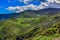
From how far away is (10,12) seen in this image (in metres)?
10.3

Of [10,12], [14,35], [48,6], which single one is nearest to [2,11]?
[10,12]

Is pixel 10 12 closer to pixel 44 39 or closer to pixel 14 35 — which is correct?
pixel 14 35

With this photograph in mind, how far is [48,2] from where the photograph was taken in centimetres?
1030

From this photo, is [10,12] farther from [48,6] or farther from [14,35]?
[48,6]

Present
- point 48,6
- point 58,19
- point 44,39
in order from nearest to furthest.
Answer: point 44,39 < point 48,6 < point 58,19

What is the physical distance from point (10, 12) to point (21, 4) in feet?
2.03

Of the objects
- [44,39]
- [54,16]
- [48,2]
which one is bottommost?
[44,39]

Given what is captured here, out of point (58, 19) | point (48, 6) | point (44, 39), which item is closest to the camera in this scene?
point (44, 39)

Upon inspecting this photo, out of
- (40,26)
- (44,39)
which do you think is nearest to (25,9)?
(40,26)

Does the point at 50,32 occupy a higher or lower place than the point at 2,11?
lower

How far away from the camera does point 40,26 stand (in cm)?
1040

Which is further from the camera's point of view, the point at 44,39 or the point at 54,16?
the point at 54,16

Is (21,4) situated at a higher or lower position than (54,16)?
higher

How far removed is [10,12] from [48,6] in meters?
1.73
